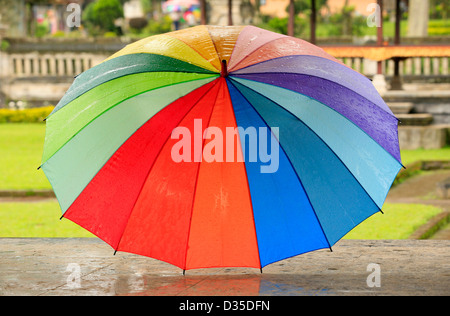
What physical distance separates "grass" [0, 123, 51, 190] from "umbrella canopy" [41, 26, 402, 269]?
7.19 m

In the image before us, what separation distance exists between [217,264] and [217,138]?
63cm

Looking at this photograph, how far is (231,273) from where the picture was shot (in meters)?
4.98

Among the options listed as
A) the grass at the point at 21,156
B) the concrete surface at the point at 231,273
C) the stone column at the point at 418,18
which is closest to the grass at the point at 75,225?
the grass at the point at 21,156

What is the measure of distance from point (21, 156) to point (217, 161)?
1052cm

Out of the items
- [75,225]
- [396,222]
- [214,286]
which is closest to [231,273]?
[214,286]

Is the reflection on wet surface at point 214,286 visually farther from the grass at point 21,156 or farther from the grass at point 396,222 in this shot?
the grass at point 21,156

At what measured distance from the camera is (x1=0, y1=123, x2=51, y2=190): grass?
1152 cm

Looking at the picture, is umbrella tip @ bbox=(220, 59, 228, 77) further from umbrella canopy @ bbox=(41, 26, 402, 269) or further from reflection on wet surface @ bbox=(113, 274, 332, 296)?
reflection on wet surface @ bbox=(113, 274, 332, 296)

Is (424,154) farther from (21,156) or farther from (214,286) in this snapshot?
(214,286)

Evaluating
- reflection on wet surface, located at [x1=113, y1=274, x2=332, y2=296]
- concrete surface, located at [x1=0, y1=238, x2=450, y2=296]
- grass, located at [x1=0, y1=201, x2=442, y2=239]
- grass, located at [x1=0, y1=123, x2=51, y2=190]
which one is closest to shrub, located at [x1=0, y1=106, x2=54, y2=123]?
grass, located at [x1=0, y1=123, x2=51, y2=190]

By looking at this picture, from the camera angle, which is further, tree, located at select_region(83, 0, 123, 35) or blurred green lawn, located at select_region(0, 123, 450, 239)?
tree, located at select_region(83, 0, 123, 35)

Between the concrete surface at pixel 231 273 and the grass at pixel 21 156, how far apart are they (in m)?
5.62
